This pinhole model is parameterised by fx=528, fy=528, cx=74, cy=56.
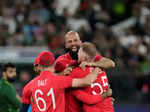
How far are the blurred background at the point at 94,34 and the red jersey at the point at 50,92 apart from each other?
7.26 metres

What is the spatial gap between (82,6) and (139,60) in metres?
3.05

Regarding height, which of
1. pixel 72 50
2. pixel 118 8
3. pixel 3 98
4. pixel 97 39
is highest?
pixel 118 8

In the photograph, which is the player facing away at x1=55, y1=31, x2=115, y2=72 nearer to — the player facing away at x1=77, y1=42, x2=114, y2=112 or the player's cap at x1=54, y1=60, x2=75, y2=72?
the player's cap at x1=54, y1=60, x2=75, y2=72

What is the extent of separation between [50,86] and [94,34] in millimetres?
9919

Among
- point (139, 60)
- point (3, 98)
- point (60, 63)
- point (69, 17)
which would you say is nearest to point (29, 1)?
point (69, 17)

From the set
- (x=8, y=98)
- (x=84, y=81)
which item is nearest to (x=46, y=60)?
(x=84, y=81)

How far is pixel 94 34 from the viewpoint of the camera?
1709cm

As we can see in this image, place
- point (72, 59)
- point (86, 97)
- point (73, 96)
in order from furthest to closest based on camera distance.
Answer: point (72, 59)
point (73, 96)
point (86, 97)

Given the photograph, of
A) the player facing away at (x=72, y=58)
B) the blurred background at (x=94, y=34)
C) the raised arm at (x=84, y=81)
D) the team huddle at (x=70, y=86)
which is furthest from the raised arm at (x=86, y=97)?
the blurred background at (x=94, y=34)

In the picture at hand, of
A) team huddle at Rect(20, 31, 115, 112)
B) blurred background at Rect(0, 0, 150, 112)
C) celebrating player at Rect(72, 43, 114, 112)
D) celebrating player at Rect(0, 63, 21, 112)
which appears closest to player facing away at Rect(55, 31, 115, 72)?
team huddle at Rect(20, 31, 115, 112)

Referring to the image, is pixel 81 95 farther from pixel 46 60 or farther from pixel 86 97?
pixel 46 60

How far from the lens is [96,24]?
17922 mm

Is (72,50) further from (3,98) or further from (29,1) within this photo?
(29,1)

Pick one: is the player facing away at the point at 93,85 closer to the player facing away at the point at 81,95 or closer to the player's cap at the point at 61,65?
the player facing away at the point at 81,95
